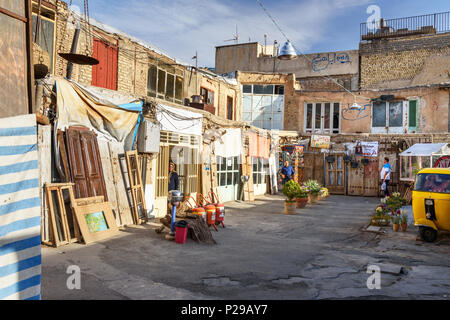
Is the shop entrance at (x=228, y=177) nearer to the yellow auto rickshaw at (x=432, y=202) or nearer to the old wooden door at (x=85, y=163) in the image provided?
the old wooden door at (x=85, y=163)

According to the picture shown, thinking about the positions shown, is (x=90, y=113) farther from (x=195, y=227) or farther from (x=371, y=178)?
(x=371, y=178)

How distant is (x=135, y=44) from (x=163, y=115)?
474 centimetres

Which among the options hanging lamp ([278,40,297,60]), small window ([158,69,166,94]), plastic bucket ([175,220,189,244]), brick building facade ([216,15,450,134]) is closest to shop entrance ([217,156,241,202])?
small window ([158,69,166,94])

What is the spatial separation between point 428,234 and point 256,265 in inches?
188

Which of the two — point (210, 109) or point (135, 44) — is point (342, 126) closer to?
point (210, 109)

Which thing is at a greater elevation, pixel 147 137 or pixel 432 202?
pixel 147 137

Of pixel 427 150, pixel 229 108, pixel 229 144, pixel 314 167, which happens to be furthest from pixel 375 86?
pixel 229 144

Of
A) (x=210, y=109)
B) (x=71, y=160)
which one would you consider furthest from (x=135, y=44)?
(x=71, y=160)

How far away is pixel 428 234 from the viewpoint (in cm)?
835

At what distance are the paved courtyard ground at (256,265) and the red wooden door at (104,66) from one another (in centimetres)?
585

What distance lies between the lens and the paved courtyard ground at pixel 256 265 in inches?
191

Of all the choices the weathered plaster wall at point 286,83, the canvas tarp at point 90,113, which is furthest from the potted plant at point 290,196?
the weathered plaster wall at point 286,83

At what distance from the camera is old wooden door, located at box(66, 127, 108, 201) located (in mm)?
7648

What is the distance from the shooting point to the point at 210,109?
15.0 metres
